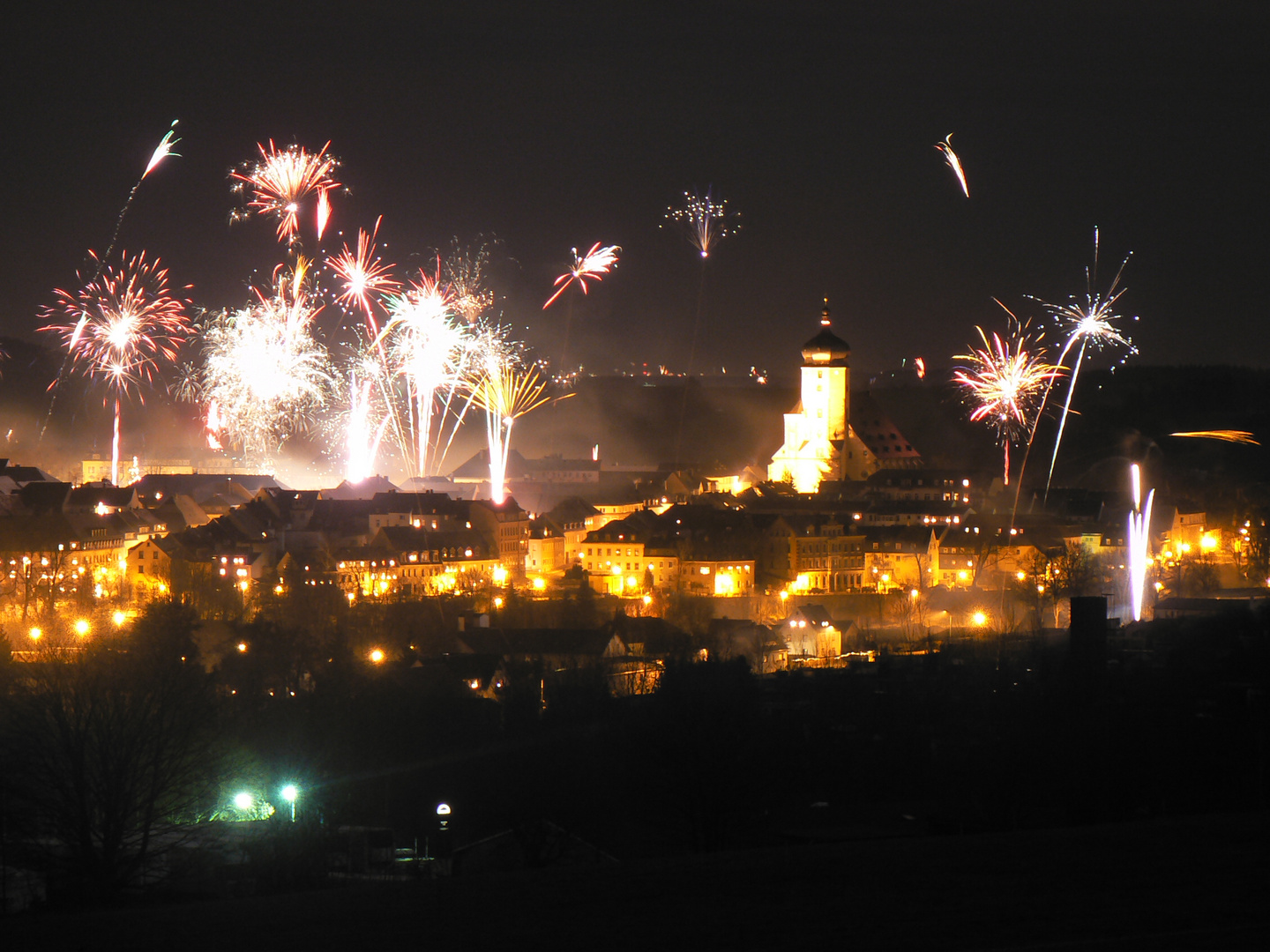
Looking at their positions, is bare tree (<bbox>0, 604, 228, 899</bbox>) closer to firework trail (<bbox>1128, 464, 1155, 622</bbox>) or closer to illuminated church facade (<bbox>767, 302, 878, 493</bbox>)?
firework trail (<bbox>1128, 464, 1155, 622</bbox>)

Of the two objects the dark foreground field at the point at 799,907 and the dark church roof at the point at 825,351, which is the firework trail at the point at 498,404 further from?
the dark foreground field at the point at 799,907

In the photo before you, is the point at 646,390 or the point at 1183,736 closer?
the point at 1183,736

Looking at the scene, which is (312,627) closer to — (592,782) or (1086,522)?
(592,782)

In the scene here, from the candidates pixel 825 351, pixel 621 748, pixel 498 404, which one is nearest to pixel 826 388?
pixel 825 351

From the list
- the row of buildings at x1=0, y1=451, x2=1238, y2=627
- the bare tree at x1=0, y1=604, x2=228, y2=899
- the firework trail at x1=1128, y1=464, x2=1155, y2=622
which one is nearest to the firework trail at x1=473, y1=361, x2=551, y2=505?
the row of buildings at x1=0, y1=451, x2=1238, y2=627

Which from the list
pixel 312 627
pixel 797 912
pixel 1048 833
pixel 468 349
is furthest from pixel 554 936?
pixel 468 349

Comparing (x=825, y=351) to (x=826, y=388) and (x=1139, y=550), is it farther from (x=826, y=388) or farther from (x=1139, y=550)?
(x=1139, y=550)

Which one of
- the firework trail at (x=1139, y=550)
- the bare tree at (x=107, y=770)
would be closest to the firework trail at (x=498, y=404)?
the firework trail at (x=1139, y=550)

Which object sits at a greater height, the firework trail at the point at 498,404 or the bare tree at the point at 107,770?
the firework trail at the point at 498,404
